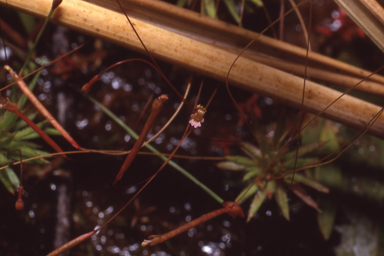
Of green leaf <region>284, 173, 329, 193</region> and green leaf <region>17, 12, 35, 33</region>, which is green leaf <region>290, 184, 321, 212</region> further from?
green leaf <region>17, 12, 35, 33</region>

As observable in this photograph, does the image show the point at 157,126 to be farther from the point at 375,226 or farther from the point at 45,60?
the point at 375,226

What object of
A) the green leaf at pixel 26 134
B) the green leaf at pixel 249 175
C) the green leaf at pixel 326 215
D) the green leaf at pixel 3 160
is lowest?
the green leaf at pixel 326 215

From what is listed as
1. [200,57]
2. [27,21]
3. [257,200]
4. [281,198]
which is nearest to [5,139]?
[27,21]

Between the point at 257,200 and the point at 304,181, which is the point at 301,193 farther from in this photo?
the point at 257,200

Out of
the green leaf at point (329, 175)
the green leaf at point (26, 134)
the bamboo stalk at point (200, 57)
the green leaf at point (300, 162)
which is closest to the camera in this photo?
the bamboo stalk at point (200, 57)

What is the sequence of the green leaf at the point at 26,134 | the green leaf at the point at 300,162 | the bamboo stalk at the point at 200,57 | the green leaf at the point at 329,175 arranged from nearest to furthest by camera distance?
the bamboo stalk at the point at 200,57
the green leaf at the point at 26,134
the green leaf at the point at 300,162
the green leaf at the point at 329,175

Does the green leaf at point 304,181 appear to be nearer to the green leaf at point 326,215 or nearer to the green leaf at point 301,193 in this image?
the green leaf at point 301,193

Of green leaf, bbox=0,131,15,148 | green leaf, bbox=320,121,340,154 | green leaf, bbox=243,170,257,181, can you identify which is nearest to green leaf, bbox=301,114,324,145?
green leaf, bbox=320,121,340,154

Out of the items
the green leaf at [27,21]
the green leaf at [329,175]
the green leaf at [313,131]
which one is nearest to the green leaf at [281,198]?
the green leaf at [329,175]
